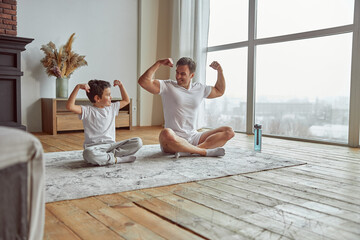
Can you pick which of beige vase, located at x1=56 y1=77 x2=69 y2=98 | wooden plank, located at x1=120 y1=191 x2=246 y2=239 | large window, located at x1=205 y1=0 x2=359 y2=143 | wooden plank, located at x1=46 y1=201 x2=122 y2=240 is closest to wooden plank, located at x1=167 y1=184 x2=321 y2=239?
wooden plank, located at x1=120 y1=191 x2=246 y2=239

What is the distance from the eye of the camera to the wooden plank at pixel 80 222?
3.52ft

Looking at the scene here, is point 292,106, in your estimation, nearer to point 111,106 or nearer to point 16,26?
point 111,106

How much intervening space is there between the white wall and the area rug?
1.89 m

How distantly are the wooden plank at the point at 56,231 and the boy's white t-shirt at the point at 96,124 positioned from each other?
103 cm

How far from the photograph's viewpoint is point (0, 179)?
0.68 metres

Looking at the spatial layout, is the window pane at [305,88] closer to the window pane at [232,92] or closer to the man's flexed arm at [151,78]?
the window pane at [232,92]

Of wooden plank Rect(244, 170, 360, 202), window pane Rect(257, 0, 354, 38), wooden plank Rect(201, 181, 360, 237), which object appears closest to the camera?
wooden plank Rect(201, 181, 360, 237)

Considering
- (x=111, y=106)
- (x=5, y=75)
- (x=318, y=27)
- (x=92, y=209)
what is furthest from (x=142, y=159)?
(x=318, y=27)

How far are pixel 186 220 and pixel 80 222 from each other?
0.38 m

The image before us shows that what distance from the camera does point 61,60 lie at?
4.08 metres

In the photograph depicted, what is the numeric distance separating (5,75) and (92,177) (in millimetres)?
2319

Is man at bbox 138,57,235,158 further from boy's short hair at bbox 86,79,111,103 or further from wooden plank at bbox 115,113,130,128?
wooden plank at bbox 115,113,130,128

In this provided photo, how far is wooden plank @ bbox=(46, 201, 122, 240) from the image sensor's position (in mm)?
1074

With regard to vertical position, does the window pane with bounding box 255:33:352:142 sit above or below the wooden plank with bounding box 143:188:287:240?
above
